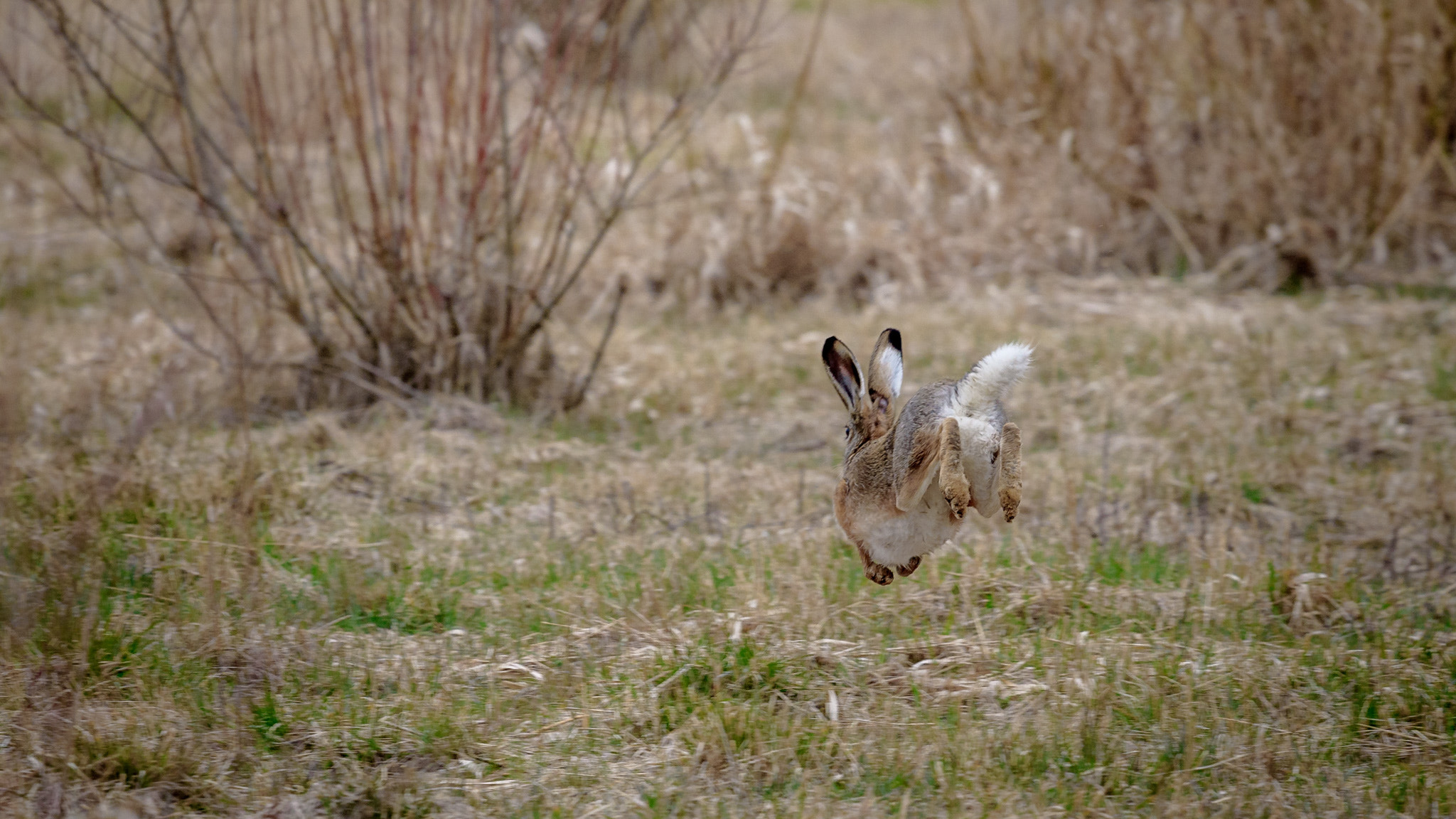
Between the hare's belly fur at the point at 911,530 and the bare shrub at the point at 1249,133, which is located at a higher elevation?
the bare shrub at the point at 1249,133

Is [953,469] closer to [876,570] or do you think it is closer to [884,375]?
[876,570]

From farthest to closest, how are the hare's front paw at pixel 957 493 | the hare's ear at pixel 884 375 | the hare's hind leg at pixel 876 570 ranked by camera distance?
the hare's ear at pixel 884 375 < the hare's hind leg at pixel 876 570 < the hare's front paw at pixel 957 493

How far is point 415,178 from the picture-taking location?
5.87 m

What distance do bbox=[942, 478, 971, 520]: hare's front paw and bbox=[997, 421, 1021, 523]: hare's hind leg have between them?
90mm

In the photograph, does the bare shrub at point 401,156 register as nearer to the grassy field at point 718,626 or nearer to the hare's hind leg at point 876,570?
the grassy field at point 718,626

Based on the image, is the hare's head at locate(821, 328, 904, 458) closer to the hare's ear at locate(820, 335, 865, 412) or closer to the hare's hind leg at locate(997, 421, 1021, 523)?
the hare's ear at locate(820, 335, 865, 412)

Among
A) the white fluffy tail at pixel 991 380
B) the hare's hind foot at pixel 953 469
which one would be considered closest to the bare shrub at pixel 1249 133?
the white fluffy tail at pixel 991 380

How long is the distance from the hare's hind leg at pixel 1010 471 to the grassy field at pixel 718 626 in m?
0.61

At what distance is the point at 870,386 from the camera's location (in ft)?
11.4

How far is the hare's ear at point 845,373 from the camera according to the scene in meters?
3.32

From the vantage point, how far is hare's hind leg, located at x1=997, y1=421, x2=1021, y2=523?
2904 millimetres

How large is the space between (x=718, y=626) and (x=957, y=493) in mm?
1047

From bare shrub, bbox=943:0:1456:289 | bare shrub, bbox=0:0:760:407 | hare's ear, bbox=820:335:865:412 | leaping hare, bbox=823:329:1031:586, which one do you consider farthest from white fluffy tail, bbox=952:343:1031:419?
bare shrub, bbox=943:0:1456:289

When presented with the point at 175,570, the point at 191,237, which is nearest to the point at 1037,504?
the point at 175,570
